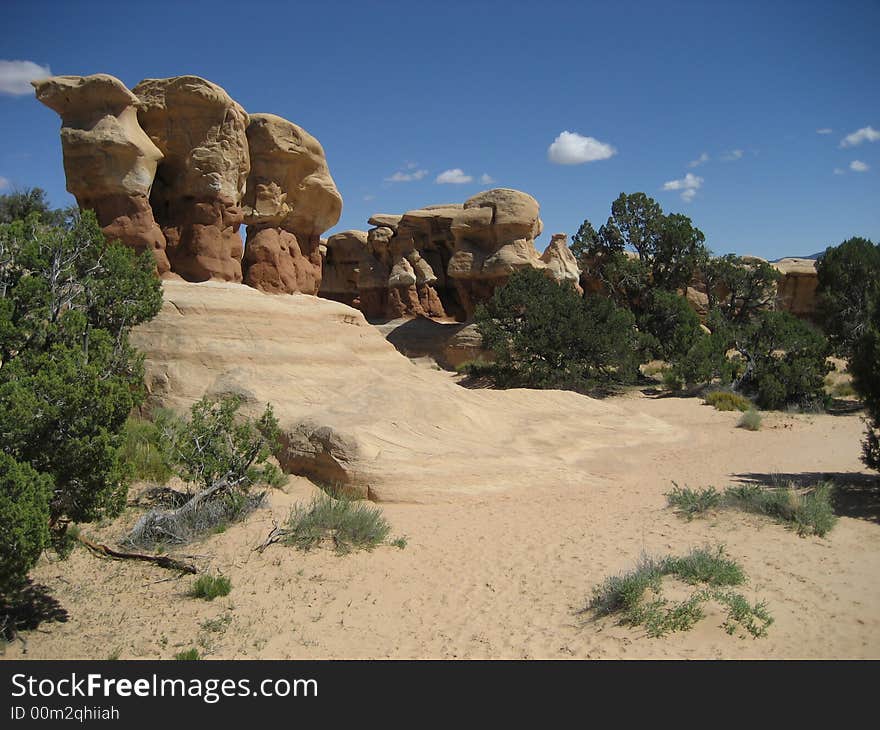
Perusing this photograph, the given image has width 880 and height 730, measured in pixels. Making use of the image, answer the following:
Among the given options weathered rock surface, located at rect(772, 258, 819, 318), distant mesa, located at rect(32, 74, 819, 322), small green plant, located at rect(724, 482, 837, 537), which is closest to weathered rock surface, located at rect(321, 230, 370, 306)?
distant mesa, located at rect(32, 74, 819, 322)

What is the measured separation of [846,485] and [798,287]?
104ft

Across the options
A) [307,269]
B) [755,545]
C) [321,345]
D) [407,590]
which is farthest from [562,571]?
[307,269]

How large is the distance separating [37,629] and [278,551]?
8.18ft

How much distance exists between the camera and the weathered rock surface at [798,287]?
37.4m

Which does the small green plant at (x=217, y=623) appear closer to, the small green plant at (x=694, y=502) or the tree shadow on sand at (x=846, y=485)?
the small green plant at (x=694, y=502)

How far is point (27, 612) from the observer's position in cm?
630

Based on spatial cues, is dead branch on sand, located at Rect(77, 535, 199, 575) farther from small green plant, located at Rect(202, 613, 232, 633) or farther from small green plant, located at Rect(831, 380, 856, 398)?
small green plant, located at Rect(831, 380, 856, 398)

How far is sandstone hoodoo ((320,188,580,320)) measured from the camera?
29.7 m

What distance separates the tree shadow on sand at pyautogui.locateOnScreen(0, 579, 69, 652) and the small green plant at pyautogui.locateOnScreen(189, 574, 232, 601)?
1.15 m

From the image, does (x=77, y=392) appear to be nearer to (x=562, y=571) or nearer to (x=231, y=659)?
(x=231, y=659)

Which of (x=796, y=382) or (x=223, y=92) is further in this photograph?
(x=796, y=382)

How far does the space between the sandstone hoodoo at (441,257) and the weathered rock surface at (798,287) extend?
14318mm

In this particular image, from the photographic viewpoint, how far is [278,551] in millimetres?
7852

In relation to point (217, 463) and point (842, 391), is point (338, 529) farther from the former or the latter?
point (842, 391)
